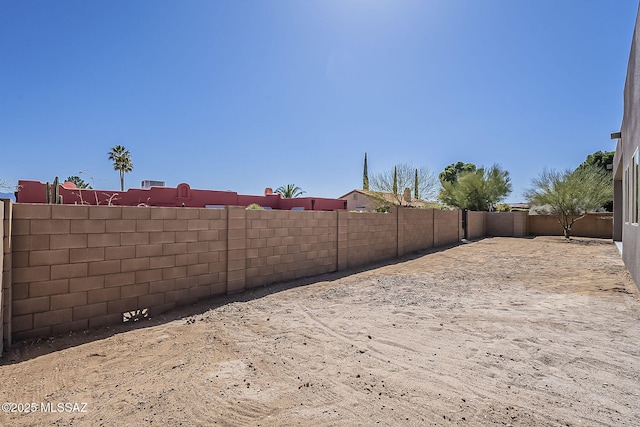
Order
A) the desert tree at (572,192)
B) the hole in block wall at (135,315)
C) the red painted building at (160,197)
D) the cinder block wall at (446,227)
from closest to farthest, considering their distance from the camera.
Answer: the hole in block wall at (135,315)
the cinder block wall at (446,227)
the red painted building at (160,197)
the desert tree at (572,192)

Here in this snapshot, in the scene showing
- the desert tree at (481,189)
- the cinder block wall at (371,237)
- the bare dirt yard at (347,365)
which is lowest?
the bare dirt yard at (347,365)

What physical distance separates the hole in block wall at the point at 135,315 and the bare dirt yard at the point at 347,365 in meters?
0.26

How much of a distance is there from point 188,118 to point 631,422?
20.2 meters

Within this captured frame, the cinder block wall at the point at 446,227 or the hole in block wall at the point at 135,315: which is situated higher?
the cinder block wall at the point at 446,227

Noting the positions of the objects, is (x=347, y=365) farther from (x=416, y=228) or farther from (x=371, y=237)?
(x=416, y=228)

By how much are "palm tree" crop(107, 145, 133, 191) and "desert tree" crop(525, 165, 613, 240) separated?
4163 cm

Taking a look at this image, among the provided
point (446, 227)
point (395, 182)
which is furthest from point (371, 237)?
point (395, 182)

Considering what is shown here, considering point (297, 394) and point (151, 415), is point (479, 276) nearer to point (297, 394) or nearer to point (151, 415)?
point (297, 394)

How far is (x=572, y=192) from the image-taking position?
67.5 ft

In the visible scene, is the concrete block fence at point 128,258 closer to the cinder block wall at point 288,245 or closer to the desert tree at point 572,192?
the cinder block wall at point 288,245

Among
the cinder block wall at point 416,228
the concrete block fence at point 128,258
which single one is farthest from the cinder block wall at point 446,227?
the concrete block fence at point 128,258

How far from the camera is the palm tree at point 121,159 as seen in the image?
1523 inches

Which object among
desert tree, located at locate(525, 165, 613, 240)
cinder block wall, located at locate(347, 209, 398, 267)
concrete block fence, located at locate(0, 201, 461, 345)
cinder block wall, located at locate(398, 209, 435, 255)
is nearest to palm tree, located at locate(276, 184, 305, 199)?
desert tree, located at locate(525, 165, 613, 240)

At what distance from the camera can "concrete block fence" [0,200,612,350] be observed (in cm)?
379
